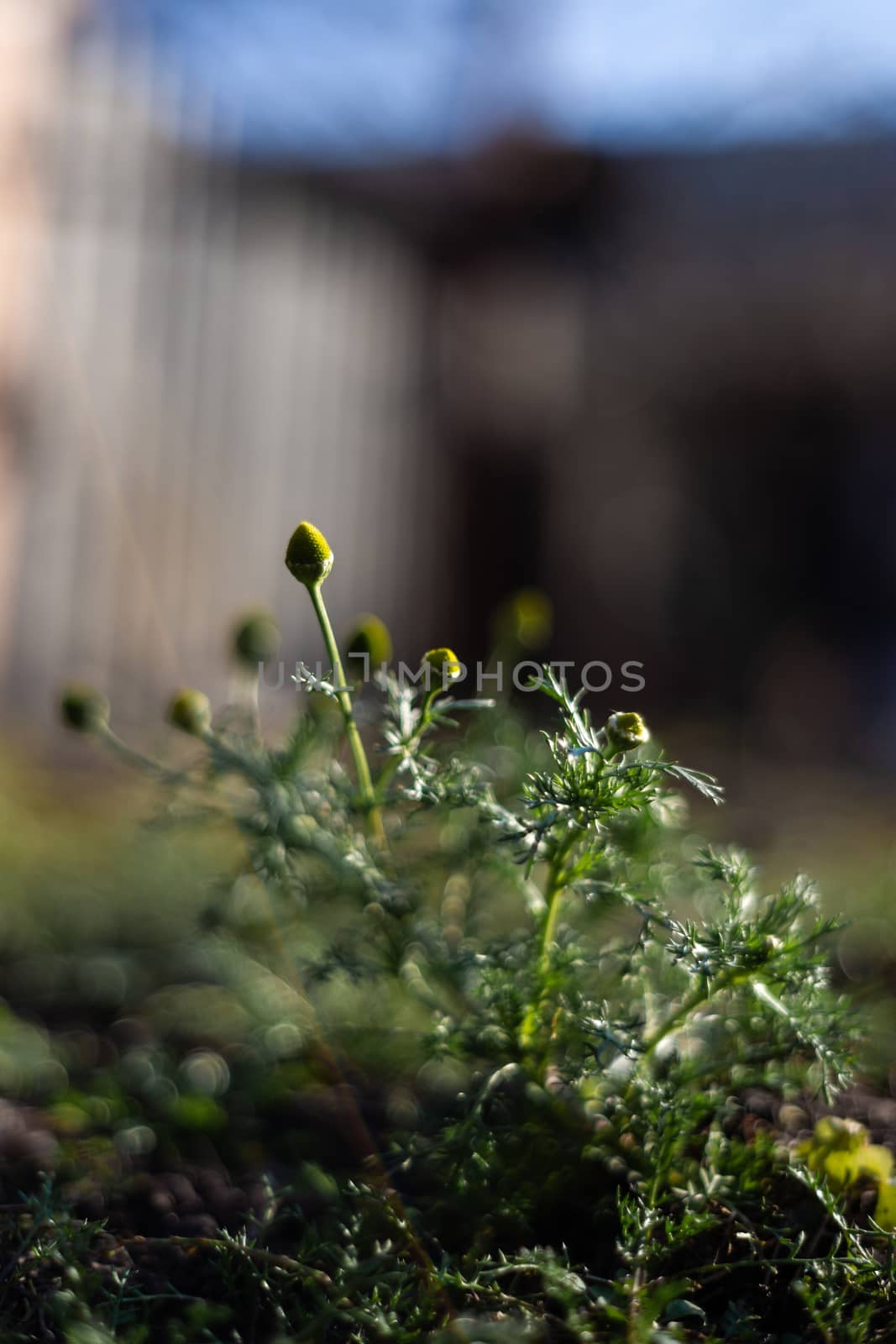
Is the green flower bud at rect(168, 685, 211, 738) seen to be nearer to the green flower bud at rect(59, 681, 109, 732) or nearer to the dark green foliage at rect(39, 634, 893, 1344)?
the dark green foliage at rect(39, 634, 893, 1344)

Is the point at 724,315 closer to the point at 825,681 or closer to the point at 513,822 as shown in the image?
the point at 825,681

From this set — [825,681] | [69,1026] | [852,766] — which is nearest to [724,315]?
[825,681]

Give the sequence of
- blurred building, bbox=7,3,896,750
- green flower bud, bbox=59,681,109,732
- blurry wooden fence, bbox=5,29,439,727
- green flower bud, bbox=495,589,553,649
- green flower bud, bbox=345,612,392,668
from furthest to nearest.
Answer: blurred building, bbox=7,3,896,750, blurry wooden fence, bbox=5,29,439,727, green flower bud, bbox=495,589,553,649, green flower bud, bbox=59,681,109,732, green flower bud, bbox=345,612,392,668

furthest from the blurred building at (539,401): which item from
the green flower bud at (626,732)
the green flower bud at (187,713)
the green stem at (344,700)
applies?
the green flower bud at (626,732)

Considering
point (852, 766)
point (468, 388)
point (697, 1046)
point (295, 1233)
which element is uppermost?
point (468, 388)

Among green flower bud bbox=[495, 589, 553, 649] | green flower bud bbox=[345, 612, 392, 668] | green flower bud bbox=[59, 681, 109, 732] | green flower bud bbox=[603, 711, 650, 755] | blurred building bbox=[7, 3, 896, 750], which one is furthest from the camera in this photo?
blurred building bbox=[7, 3, 896, 750]

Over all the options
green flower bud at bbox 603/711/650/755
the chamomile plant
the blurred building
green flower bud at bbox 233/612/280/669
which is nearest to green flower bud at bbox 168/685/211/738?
the chamomile plant

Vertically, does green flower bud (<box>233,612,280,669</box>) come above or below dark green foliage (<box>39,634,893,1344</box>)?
above

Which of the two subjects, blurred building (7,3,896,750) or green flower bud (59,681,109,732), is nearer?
green flower bud (59,681,109,732)
